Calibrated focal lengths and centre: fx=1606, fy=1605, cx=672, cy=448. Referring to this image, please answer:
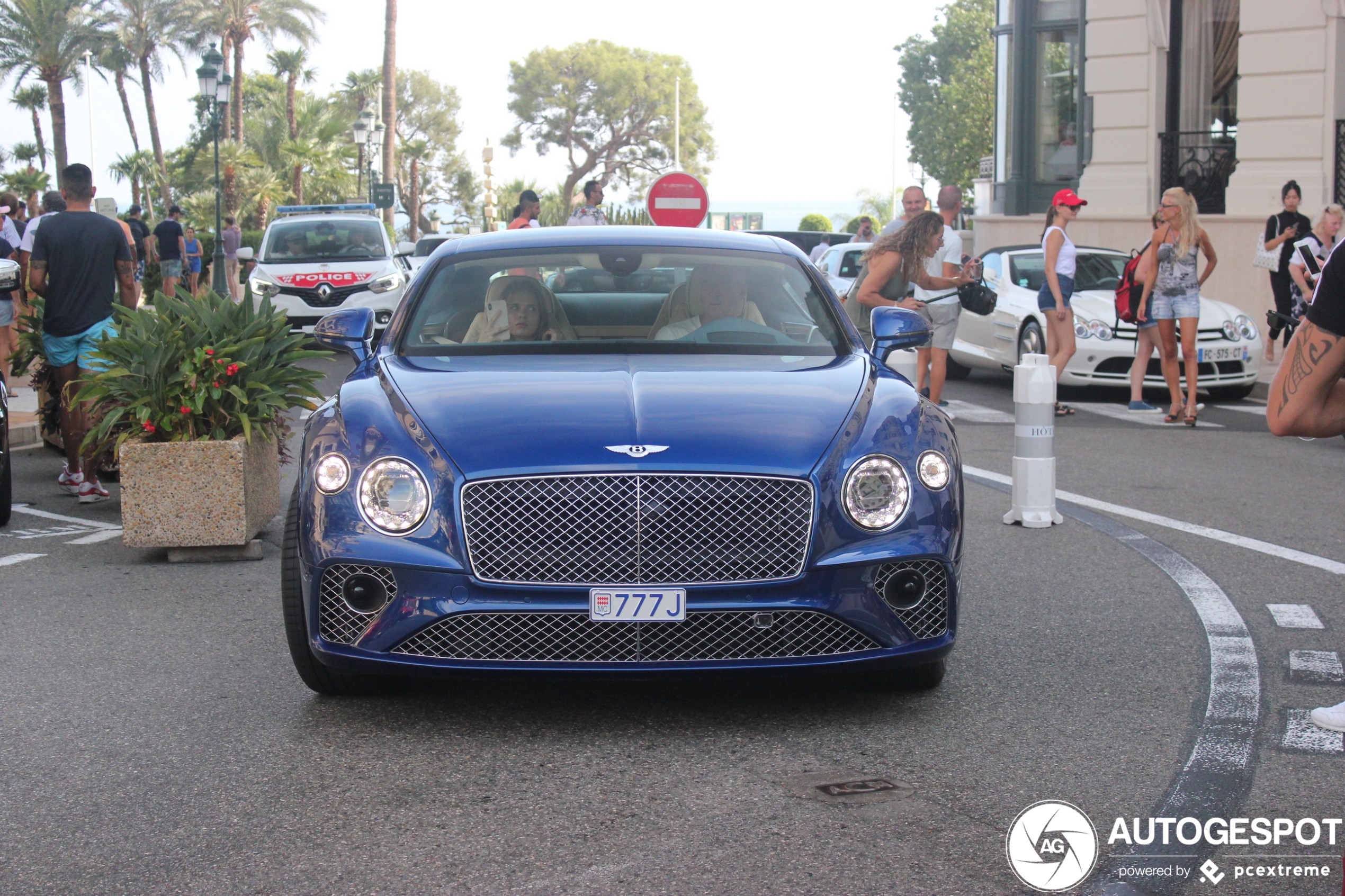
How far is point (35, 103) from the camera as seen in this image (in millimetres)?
95375

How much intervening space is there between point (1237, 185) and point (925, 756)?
1990 centimetres

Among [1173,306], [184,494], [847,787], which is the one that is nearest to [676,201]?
[1173,306]

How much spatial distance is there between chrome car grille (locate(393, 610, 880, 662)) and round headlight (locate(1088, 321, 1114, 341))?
10.8 metres

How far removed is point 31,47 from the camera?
58906mm

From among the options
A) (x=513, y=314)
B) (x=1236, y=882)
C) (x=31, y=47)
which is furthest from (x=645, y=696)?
(x=31, y=47)

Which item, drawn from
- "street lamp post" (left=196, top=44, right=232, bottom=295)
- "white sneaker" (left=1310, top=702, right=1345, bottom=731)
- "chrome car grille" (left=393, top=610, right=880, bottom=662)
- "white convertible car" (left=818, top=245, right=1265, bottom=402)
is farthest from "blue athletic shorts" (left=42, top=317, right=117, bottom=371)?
"street lamp post" (left=196, top=44, right=232, bottom=295)

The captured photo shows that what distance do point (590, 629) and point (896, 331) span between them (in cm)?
198

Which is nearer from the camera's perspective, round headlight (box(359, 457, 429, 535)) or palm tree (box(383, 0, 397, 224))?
round headlight (box(359, 457, 429, 535))

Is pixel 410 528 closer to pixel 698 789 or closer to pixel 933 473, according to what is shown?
pixel 698 789

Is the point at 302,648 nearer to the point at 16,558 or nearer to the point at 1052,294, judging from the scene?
the point at 16,558

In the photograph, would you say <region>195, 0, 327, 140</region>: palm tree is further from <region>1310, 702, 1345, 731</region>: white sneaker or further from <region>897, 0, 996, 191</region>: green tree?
<region>1310, 702, 1345, 731</region>: white sneaker

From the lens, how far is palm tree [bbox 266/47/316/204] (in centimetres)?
6325

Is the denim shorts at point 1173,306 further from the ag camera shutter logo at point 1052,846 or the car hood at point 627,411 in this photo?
the ag camera shutter logo at point 1052,846

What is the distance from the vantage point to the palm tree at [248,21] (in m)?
59.3
